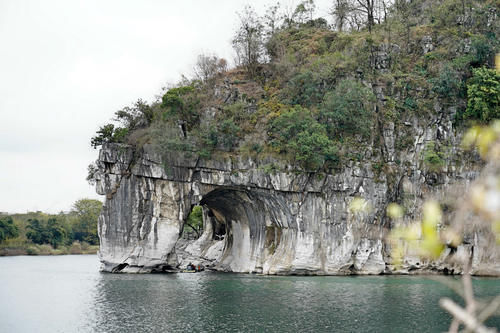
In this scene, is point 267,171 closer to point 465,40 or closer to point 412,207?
point 412,207

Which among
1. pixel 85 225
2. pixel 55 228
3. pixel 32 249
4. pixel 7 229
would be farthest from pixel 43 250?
pixel 85 225

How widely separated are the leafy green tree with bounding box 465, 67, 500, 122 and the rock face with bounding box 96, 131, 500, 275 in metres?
3.54

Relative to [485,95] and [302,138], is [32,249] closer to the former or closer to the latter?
[302,138]

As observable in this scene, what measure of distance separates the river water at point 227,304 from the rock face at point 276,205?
2527 mm

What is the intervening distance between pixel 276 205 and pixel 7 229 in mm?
37183

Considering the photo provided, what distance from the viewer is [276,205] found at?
106ft

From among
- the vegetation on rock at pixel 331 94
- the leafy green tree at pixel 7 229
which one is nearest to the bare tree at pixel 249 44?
the vegetation on rock at pixel 331 94

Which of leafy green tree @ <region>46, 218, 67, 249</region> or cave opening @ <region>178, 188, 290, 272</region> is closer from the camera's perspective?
cave opening @ <region>178, 188, 290, 272</region>

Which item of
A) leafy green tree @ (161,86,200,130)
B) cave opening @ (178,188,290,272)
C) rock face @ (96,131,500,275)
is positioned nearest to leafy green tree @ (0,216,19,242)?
cave opening @ (178,188,290,272)

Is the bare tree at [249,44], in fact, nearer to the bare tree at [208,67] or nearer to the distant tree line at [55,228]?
the bare tree at [208,67]

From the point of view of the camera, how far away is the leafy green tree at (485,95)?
3119 cm

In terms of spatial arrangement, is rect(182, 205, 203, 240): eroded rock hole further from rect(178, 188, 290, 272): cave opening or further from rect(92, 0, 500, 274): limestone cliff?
rect(92, 0, 500, 274): limestone cliff

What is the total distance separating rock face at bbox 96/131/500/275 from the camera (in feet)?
→ 104

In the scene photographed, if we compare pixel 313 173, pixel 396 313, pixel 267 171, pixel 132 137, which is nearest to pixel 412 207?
pixel 313 173
